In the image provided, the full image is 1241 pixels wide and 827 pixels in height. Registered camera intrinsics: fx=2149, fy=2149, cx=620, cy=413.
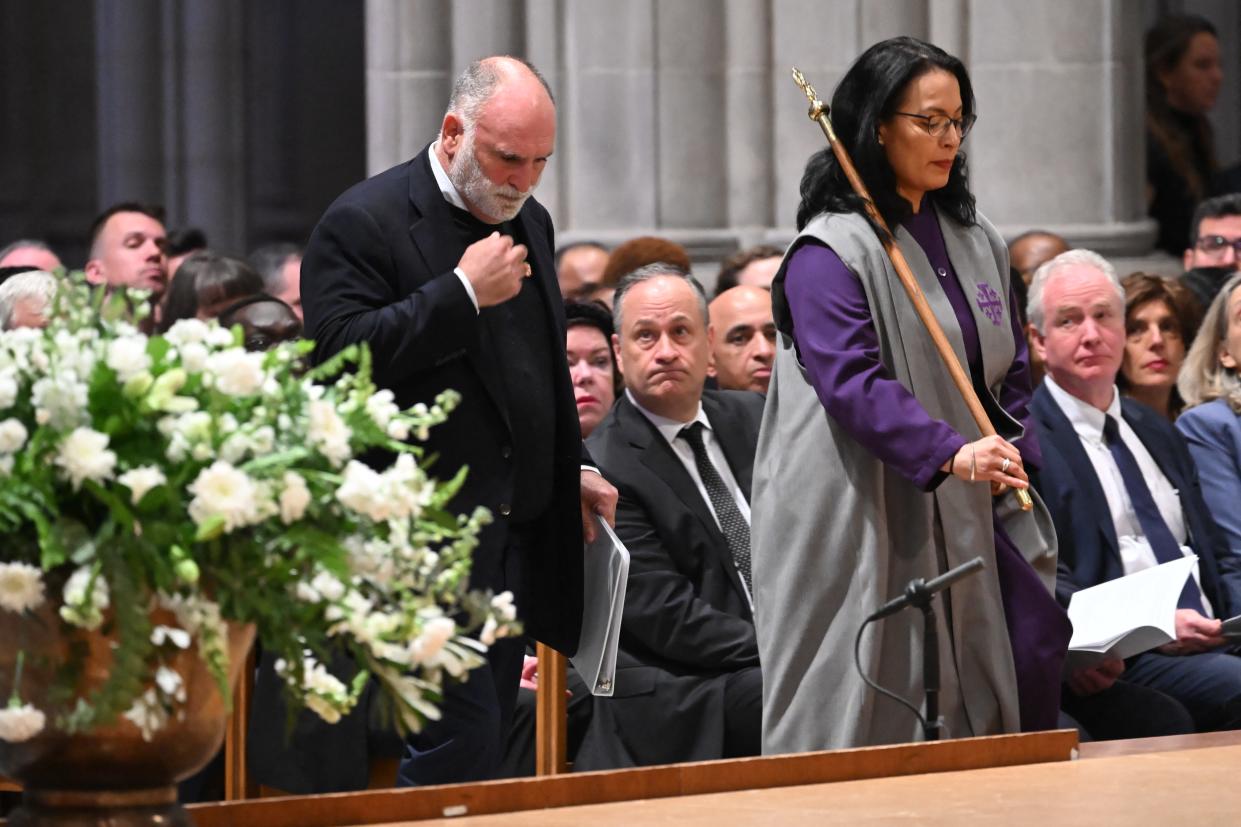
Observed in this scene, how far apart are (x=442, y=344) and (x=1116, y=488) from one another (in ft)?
8.40

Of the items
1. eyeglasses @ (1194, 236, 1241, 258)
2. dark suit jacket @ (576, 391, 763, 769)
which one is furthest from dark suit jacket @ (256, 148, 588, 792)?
eyeglasses @ (1194, 236, 1241, 258)

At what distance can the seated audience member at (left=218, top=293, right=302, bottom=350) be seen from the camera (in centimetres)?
627

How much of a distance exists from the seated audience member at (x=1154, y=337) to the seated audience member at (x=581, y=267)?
1.98 meters

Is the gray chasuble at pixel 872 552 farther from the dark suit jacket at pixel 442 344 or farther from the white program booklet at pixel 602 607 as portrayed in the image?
the dark suit jacket at pixel 442 344

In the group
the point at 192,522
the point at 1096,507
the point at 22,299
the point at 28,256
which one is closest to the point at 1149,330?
the point at 1096,507

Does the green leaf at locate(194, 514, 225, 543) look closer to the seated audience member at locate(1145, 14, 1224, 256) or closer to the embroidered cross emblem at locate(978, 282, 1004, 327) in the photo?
the embroidered cross emblem at locate(978, 282, 1004, 327)

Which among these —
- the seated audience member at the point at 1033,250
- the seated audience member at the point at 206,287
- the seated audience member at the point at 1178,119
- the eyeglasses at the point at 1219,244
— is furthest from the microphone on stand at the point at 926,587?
the seated audience member at the point at 1178,119

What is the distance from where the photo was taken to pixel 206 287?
716 centimetres

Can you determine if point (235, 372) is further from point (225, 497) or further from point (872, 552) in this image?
point (872, 552)

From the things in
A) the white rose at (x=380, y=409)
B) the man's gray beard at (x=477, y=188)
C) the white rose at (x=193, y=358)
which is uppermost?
the man's gray beard at (x=477, y=188)

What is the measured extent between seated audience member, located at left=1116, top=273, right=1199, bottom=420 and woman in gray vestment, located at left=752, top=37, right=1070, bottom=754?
2481 millimetres

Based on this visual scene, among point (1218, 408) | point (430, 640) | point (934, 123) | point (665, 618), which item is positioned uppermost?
point (934, 123)

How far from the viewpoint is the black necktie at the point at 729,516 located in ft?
18.3

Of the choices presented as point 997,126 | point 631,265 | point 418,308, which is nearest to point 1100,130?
point 997,126
